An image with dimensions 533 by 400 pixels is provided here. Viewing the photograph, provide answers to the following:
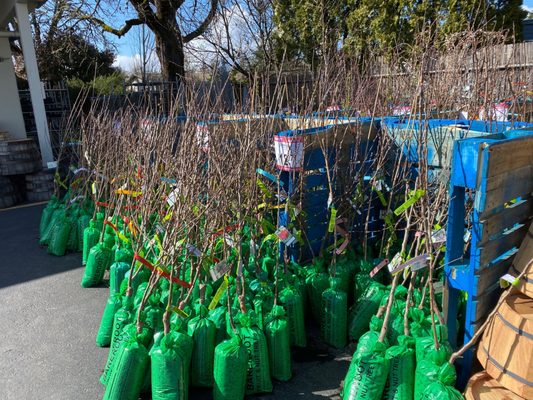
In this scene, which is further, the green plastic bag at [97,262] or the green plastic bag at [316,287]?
the green plastic bag at [97,262]

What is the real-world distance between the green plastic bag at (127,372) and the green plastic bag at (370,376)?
1120 millimetres

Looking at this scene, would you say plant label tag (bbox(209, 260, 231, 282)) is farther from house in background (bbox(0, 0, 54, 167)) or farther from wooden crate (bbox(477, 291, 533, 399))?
house in background (bbox(0, 0, 54, 167))

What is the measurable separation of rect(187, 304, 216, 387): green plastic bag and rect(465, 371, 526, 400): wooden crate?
134cm

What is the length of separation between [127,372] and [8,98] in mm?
9718

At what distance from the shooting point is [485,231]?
6.97 feet

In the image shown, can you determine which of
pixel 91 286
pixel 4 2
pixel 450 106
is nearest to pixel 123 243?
pixel 91 286

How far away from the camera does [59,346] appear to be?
10.3 feet

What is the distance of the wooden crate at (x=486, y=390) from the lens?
6.24 feet

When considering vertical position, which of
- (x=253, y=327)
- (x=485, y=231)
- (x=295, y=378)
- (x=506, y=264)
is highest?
(x=485, y=231)

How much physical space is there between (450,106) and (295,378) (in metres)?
3.27

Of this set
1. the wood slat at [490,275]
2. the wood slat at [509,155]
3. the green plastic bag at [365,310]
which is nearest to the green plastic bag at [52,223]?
the green plastic bag at [365,310]

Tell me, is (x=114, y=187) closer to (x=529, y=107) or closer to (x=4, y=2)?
(x=529, y=107)

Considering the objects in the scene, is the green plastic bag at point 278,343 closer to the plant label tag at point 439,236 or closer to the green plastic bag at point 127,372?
the green plastic bag at point 127,372

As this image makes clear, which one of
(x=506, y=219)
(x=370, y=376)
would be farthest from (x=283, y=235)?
(x=506, y=219)
